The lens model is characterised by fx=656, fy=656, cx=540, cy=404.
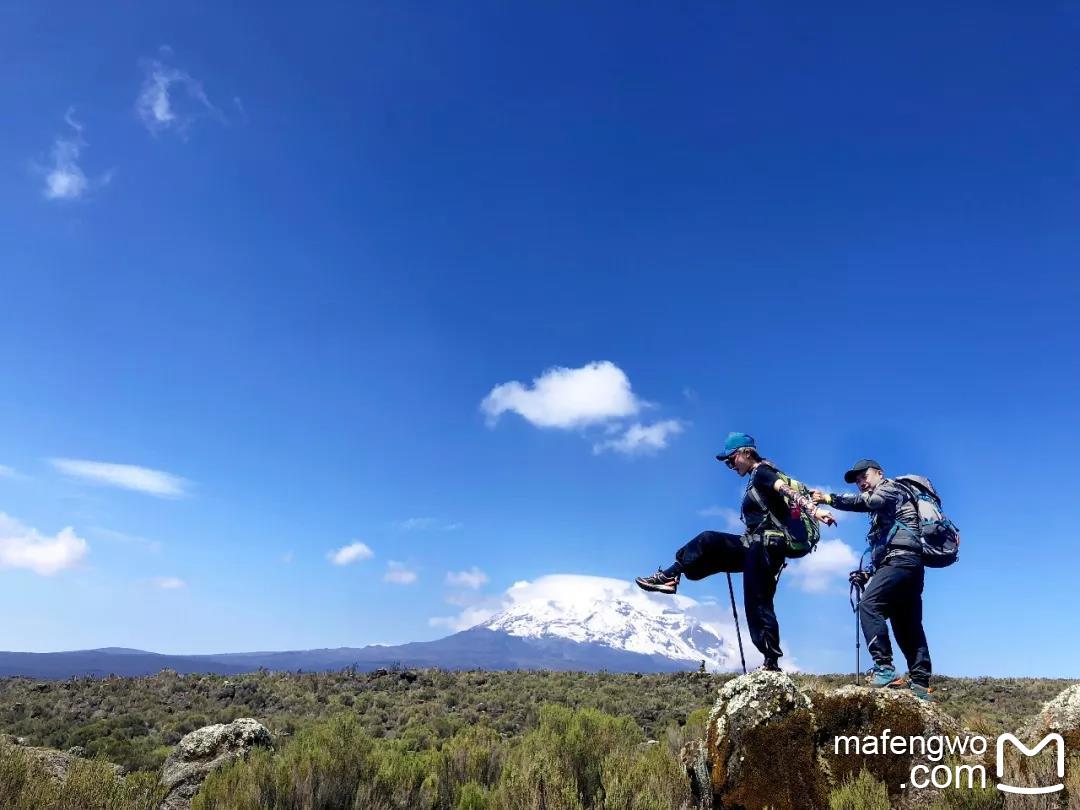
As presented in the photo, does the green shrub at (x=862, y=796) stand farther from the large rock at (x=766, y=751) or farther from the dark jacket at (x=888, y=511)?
the dark jacket at (x=888, y=511)

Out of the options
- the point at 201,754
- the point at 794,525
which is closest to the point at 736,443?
the point at 794,525

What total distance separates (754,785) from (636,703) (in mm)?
14587

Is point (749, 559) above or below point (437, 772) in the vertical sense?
above

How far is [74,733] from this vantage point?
1525cm

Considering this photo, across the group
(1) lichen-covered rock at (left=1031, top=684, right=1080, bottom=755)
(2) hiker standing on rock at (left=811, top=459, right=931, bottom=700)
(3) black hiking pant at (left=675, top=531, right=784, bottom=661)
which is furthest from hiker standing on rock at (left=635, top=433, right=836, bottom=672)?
(1) lichen-covered rock at (left=1031, top=684, right=1080, bottom=755)

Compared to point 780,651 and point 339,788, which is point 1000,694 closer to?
point 780,651

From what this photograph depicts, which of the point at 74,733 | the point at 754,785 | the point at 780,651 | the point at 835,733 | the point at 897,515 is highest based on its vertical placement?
the point at 897,515

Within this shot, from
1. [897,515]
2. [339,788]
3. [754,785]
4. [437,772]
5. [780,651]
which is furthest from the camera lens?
[437,772]

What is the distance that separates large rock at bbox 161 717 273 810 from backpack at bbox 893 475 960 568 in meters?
7.23

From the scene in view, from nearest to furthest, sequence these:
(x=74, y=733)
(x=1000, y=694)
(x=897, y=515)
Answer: (x=897, y=515), (x=74, y=733), (x=1000, y=694)

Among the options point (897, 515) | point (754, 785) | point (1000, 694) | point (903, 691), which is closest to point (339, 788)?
point (754, 785)

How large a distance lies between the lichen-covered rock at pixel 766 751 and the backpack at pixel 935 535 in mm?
1730

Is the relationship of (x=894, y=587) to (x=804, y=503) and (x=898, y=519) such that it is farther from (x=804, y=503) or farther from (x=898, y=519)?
(x=804, y=503)

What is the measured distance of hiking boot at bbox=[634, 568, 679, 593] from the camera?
5.26 m
